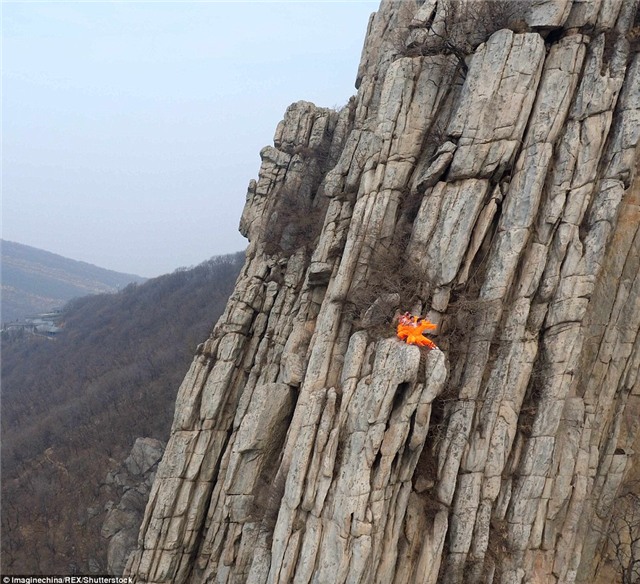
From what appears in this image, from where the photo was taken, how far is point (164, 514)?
22500mm

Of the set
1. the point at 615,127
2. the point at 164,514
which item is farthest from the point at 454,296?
the point at 164,514

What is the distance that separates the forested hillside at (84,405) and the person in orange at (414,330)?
58.4 ft

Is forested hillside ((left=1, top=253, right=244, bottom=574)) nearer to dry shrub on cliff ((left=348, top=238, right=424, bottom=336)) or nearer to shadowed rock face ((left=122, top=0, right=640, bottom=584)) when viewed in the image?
shadowed rock face ((left=122, top=0, right=640, bottom=584))

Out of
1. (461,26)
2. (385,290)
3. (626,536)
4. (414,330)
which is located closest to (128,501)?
(385,290)

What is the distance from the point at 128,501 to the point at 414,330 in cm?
3172

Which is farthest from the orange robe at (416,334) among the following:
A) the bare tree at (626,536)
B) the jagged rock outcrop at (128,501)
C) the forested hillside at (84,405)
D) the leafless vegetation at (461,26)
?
the jagged rock outcrop at (128,501)

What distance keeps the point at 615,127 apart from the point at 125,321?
331ft

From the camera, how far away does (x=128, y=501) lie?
122ft

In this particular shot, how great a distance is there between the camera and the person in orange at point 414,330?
16.2 m

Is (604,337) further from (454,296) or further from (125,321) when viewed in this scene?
(125,321)

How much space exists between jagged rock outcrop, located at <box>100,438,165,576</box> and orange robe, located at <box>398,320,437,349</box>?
2592 cm

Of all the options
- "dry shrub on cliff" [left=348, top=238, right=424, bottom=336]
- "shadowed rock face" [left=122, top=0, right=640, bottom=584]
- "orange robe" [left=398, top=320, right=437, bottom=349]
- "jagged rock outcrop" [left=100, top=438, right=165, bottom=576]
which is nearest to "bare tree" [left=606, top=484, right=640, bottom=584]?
"shadowed rock face" [left=122, top=0, right=640, bottom=584]

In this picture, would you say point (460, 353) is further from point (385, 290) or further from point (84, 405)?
point (84, 405)

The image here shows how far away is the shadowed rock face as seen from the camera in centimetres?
1562
